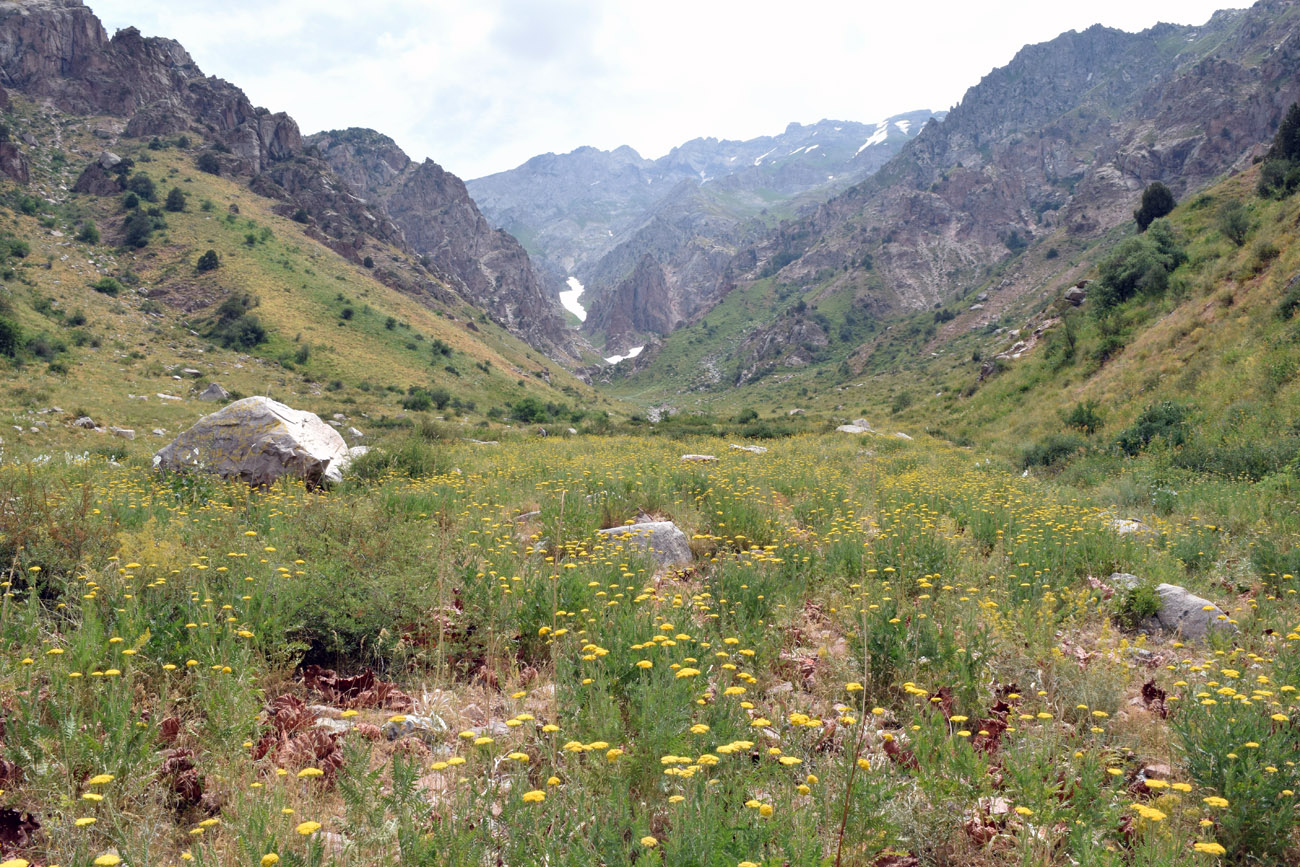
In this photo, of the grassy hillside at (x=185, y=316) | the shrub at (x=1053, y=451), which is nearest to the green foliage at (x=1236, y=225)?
the shrub at (x=1053, y=451)

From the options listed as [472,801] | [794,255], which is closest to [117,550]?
[472,801]

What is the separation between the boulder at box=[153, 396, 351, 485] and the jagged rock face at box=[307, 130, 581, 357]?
15812 centimetres

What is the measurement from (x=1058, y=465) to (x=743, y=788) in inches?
700

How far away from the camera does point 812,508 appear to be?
30.7 ft

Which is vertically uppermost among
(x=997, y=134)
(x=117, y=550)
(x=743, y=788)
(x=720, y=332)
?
(x=997, y=134)

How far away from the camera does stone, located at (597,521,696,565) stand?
6.87 m

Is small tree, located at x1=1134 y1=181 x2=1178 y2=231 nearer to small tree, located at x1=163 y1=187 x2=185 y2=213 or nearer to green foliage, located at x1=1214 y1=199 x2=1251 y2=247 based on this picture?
green foliage, located at x1=1214 y1=199 x2=1251 y2=247

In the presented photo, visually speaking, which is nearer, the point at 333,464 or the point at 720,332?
the point at 333,464

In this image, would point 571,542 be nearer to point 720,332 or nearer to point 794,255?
point 720,332

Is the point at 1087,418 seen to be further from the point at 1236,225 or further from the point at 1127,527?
the point at 1127,527

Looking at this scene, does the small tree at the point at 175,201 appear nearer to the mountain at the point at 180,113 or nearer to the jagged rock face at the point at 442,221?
the mountain at the point at 180,113

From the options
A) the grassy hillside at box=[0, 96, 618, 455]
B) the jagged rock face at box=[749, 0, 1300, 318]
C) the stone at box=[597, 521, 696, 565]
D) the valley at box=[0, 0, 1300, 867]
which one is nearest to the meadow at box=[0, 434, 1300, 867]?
A: the valley at box=[0, 0, 1300, 867]

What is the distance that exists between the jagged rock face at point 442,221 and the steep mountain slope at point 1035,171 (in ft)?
220

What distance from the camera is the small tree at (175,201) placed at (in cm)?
6231
